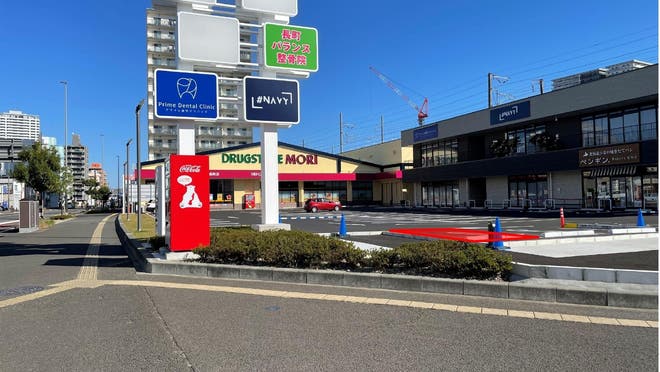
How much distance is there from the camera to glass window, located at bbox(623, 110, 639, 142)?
1138 inches

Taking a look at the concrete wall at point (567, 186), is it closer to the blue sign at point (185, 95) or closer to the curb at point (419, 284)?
the curb at point (419, 284)

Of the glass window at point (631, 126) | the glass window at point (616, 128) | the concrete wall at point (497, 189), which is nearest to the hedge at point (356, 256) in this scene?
the glass window at point (631, 126)

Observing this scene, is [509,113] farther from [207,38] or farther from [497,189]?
[207,38]

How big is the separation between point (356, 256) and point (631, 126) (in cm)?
2867

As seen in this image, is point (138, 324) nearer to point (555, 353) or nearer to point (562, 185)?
point (555, 353)

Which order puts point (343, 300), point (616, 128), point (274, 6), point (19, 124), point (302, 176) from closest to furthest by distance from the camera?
point (343, 300) < point (274, 6) < point (616, 128) < point (302, 176) < point (19, 124)

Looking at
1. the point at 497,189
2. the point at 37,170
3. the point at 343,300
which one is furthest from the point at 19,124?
the point at 343,300

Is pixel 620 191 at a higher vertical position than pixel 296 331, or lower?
higher

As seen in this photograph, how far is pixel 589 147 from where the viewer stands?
2997 cm

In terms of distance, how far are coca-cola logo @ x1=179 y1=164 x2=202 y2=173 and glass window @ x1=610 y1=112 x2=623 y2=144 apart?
29.4 m

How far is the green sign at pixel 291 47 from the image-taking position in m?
12.4

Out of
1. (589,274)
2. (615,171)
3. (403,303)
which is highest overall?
(615,171)

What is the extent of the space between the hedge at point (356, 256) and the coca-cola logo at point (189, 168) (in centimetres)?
159

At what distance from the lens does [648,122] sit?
28.3 meters
